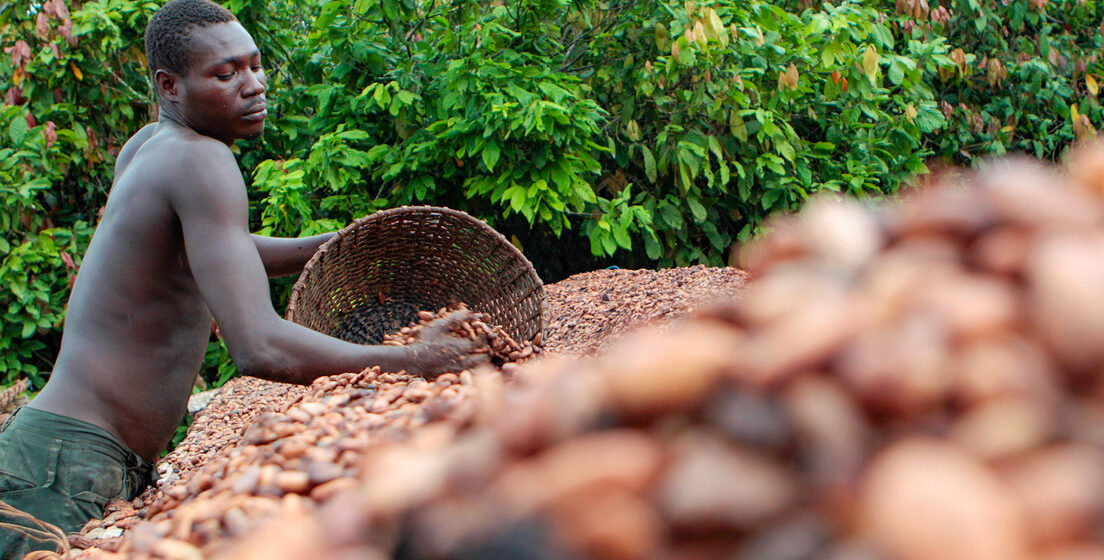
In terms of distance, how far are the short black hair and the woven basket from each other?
18.9 inches

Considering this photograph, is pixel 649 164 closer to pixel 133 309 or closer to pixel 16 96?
pixel 133 309

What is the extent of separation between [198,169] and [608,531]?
1.43 metres

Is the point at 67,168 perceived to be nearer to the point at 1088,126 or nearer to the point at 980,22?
the point at 980,22

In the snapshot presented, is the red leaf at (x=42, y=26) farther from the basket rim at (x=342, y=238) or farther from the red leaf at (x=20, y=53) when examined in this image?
the basket rim at (x=342, y=238)

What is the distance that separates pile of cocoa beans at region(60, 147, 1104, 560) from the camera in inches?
10.3

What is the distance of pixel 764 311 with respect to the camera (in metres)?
0.33

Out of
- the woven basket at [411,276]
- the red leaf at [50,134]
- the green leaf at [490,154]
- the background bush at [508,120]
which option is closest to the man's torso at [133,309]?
the woven basket at [411,276]

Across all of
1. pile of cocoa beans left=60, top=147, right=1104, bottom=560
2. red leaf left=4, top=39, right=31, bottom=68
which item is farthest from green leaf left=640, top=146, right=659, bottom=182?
pile of cocoa beans left=60, top=147, right=1104, bottom=560

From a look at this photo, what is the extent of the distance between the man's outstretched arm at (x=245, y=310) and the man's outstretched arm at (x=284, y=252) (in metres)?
0.59

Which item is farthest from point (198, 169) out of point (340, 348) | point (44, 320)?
point (44, 320)

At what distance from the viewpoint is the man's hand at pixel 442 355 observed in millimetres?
1314

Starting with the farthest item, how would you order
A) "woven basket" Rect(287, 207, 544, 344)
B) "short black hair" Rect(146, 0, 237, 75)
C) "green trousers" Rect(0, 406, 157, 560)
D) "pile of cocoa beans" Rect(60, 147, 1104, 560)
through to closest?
"woven basket" Rect(287, 207, 544, 344) → "short black hair" Rect(146, 0, 237, 75) → "green trousers" Rect(0, 406, 157, 560) → "pile of cocoa beans" Rect(60, 147, 1104, 560)

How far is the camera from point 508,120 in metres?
2.89

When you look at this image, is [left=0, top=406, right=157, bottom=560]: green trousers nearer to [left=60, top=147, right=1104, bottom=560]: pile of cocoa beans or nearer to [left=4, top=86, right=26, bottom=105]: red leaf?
[left=60, top=147, right=1104, bottom=560]: pile of cocoa beans
